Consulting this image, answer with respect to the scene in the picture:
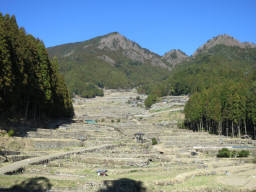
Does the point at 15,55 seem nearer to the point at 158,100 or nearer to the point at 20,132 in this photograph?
the point at 20,132

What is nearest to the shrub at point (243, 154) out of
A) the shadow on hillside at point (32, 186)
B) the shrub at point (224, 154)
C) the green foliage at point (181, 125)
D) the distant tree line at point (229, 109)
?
the shrub at point (224, 154)

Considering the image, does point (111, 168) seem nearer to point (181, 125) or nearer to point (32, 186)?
point (32, 186)

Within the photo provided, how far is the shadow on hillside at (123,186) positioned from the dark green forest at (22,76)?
23423 mm

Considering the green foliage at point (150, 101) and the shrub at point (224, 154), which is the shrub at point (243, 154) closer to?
the shrub at point (224, 154)

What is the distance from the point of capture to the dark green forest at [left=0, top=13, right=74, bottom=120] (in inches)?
1300

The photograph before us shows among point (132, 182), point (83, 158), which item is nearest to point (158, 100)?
point (83, 158)

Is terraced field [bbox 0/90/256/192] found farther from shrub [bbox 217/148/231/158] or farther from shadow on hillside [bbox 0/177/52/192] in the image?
shrub [bbox 217/148/231/158]

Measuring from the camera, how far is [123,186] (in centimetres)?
1617

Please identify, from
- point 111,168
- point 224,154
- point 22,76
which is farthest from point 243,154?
point 22,76

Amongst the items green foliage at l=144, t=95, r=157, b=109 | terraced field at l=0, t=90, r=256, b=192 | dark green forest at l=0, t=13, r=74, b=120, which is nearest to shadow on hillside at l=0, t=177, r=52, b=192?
terraced field at l=0, t=90, r=256, b=192

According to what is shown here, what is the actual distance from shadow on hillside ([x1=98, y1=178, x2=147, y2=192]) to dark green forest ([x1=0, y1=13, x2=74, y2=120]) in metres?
23.4

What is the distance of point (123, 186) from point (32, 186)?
598cm

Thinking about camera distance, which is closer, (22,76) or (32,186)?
(32,186)

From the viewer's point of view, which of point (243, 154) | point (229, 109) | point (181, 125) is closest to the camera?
point (243, 154)
